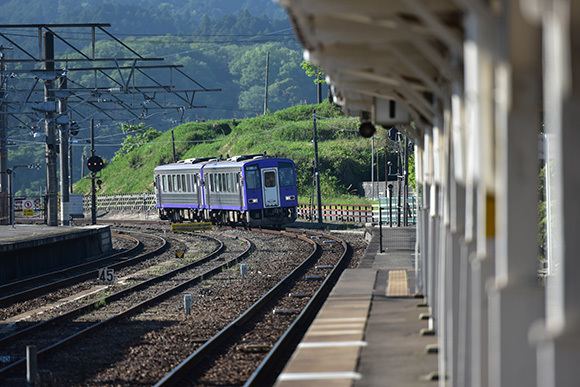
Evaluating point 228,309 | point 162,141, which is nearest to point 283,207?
point 228,309

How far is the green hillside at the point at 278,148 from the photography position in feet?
201

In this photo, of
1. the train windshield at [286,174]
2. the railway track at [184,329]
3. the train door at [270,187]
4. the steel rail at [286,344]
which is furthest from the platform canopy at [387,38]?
the train windshield at [286,174]

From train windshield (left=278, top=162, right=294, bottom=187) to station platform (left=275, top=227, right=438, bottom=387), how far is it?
70.8 feet

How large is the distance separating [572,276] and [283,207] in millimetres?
33116

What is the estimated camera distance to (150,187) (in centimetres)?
7275

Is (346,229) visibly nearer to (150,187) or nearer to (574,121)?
(574,121)

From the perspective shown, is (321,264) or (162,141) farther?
(162,141)

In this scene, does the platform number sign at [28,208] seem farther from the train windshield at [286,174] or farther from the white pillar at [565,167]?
the white pillar at [565,167]

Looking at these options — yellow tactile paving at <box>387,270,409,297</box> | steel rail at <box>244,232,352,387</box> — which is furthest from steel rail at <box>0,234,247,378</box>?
yellow tactile paving at <box>387,270,409,297</box>

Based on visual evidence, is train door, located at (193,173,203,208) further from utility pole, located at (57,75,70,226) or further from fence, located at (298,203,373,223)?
utility pole, located at (57,75,70,226)

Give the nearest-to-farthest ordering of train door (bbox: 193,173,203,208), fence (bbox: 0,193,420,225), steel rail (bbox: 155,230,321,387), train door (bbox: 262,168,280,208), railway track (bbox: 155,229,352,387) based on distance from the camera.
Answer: steel rail (bbox: 155,230,321,387) → railway track (bbox: 155,229,352,387) → train door (bbox: 262,168,280,208) → fence (bbox: 0,193,420,225) → train door (bbox: 193,173,203,208)

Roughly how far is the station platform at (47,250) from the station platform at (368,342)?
9.88m

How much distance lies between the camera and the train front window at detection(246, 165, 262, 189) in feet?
114

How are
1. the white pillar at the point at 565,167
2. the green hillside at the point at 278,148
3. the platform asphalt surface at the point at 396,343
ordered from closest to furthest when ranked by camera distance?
the white pillar at the point at 565,167 → the platform asphalt surface at the point at 396,343 → the green hillside at the point at 278,148
